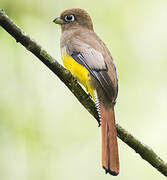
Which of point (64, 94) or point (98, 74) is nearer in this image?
point (98, 74)

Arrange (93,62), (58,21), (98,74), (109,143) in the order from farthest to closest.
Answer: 1. (58,21)
2. (93,62)
3. (98,74)
4. (109,143)

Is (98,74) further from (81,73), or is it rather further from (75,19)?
(75,19)

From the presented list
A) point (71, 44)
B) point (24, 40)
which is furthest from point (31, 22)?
point (24, 40)

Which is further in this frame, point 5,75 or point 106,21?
point 106,21

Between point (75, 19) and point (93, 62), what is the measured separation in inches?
48.6

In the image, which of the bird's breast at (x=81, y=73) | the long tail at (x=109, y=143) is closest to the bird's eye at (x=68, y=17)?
the bird's breast at (x=81, y=73)

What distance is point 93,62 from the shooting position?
13.4 feet

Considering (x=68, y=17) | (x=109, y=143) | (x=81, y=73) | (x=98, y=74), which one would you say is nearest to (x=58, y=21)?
(x=68, y=17)

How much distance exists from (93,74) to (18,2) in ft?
5.26

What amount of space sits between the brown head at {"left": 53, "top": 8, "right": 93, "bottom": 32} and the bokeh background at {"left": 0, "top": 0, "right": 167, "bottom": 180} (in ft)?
1.20

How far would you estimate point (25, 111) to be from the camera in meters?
4.66

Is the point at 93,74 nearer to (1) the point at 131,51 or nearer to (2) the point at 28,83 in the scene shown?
(2) the point at 28,83

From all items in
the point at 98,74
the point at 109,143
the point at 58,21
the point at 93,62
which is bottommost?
the point at 109,143

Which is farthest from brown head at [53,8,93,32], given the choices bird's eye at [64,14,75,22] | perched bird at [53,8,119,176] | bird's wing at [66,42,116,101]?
bird's wing at [66,42,116,101]
